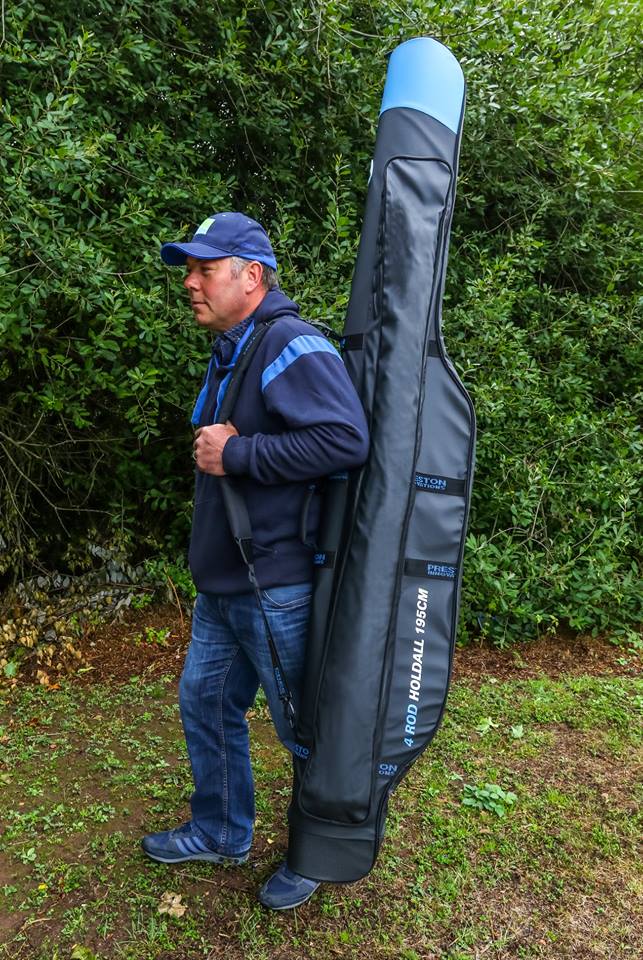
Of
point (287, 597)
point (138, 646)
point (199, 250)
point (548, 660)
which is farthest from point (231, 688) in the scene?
point (548, 660)

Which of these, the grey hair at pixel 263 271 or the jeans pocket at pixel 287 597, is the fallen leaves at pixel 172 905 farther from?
the grey hair at pixel 263 271

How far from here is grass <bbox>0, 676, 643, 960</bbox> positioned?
2572 millimetres

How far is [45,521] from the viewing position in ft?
18.4

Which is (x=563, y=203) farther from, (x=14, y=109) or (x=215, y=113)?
(x=14, y=109)

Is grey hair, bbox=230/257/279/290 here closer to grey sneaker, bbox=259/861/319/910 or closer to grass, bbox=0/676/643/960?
grey sneaker, bbox=259/861/319/910

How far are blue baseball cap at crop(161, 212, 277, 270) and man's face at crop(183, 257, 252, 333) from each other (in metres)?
0.04

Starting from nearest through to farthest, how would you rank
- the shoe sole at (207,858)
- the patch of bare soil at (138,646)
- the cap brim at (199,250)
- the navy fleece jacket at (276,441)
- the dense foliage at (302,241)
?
the navy fleece jacket at (276,441) → the cap brim at (199,250) → the shoe sole at (207,858) → the dense foliage at (302,241) → the patch of bare soil at (138,646)

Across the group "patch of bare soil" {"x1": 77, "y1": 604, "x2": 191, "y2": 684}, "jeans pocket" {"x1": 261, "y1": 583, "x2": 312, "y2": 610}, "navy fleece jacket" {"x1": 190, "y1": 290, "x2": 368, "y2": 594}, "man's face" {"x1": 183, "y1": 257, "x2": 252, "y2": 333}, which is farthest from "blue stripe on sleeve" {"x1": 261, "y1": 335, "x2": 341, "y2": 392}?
"patch of bare soil" {"x1": 77, "y1": 604, "x2": 191, "y2": 684}

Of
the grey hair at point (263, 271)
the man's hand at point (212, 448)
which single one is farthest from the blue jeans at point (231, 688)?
the grey hair at point (263, 271)

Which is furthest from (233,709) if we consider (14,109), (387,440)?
(14,109)

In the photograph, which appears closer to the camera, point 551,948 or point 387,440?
point 387,440

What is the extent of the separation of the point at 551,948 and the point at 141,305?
10.7ft

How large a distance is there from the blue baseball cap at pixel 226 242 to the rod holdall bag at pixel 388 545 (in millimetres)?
339

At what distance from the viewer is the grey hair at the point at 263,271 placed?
2355 millimetres
